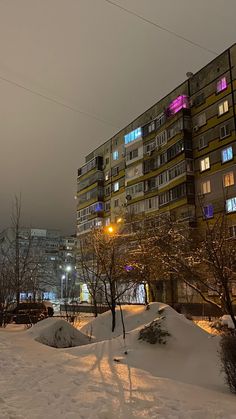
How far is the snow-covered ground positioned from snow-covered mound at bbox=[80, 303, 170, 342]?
2.06 metres

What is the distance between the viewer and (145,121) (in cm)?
4616

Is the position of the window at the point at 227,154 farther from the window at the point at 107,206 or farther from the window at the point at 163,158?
the window at the point at 107,206

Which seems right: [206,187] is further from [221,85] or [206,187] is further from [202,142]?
[221,85]

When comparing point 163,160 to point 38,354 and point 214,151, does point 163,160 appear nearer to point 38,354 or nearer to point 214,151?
point 214,151

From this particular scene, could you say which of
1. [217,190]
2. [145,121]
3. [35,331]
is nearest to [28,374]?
[35,331]

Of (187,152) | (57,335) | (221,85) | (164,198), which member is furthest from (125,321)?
(221,85)

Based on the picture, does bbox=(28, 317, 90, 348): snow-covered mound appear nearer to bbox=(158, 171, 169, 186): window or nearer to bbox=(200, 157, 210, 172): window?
bbox=(200, 157, 210, 172): window

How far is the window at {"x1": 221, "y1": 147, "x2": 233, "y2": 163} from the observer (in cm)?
3309

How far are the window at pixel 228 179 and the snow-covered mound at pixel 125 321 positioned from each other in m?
18.0

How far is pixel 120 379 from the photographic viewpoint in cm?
777

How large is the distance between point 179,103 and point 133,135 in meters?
9.81

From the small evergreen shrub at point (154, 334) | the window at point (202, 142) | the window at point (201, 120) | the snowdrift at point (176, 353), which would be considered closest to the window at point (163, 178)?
the window at point (202, 142)

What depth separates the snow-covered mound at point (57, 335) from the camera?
14148 millimetres

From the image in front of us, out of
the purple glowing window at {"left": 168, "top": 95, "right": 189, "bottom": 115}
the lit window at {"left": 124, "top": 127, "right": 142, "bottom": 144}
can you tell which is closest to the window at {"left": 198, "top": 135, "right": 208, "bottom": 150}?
the purple glowing window at {"left": 168, "top": 95, "right": 189, "bottom": 115}
